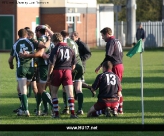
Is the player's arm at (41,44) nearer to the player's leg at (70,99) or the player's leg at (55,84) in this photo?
the player's leg at (55,84)

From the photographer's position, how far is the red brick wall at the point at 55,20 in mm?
56000

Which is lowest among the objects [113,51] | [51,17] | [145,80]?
[145,80]

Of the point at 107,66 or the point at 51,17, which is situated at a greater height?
the point at 51,17

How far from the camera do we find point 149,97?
2041 cm

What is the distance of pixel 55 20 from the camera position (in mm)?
56188

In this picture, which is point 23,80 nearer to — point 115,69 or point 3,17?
point 115,69

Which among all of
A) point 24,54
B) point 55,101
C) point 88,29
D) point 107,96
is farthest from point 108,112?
point 88,29

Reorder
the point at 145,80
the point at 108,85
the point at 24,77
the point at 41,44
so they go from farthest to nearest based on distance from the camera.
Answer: the point at 145,80, the point at 24,77, the point at 41,44, the point at 108,85

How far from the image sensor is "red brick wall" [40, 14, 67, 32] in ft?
184

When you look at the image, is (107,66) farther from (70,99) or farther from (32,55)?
(32,55)

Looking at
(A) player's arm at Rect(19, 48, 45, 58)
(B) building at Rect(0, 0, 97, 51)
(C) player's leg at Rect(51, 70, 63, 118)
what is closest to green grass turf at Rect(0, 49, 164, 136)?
(C) player's leg at Rect(51, 70, 63, 118)

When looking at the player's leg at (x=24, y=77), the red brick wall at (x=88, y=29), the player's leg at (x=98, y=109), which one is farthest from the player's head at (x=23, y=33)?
the red brick wall at (x=88, y=29)

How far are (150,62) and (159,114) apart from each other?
73.7ft
